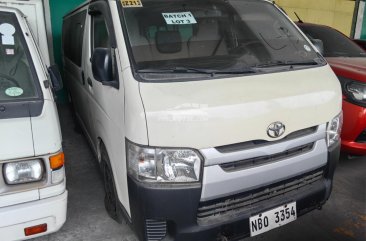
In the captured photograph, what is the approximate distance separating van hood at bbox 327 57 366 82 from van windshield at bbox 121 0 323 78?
1.12m

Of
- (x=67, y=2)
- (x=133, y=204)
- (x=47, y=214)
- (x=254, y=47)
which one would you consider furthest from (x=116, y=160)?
(x=67, y=2)

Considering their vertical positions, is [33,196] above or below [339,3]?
below

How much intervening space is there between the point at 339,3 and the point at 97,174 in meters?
10.1

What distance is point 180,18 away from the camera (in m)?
2.58

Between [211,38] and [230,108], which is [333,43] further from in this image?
[230,108]

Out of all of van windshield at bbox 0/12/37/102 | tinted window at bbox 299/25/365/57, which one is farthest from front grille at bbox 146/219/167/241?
tinted window at bbox 299/25/365/57

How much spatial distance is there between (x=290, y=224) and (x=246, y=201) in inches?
39.4

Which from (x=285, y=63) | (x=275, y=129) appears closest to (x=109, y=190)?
(x=275, y=129)

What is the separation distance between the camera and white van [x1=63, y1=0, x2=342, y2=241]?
75.9 inches

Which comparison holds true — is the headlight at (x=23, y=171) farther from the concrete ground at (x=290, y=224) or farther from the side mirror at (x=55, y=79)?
the concrete ground at (x=290, y=224)

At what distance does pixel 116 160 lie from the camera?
7.66 feet

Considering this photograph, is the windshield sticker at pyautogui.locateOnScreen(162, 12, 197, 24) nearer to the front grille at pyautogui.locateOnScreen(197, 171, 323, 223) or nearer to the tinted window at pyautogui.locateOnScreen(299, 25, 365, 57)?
the front grille at pyautogui.locateOnScreen(197, 171, 323, 223)

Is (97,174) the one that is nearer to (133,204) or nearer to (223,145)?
(133,204)

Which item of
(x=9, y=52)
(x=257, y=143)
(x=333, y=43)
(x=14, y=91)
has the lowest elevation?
(x=257, y=143)
